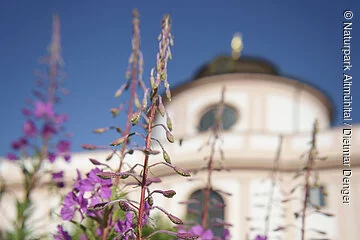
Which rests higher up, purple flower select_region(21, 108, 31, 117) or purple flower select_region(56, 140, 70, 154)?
purple flower select_region(21, 108, 31, 117)

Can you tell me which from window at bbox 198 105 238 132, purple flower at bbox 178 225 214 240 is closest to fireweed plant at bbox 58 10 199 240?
purple flower at bbox 178 225 214 240

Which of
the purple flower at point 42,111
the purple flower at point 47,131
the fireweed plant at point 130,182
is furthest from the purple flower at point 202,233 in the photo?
the purple flower at point 42,111

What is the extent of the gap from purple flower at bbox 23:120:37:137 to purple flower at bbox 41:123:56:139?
0.08 metres

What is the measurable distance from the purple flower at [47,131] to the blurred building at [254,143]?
33.9ft

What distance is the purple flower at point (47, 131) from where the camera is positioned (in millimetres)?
3928

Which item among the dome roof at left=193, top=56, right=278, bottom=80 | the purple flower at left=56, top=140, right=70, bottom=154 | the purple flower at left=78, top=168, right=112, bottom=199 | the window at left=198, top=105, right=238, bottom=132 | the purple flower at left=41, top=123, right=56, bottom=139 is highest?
Result: the dome roof at left=193, top=56, right=278, bottom=80

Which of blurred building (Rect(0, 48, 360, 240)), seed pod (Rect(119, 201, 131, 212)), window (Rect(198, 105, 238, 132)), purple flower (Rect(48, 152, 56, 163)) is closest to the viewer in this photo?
seed pod (Rect(119, 201, 131, 212))

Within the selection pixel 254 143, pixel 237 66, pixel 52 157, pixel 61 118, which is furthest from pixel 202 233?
pixel 237 66

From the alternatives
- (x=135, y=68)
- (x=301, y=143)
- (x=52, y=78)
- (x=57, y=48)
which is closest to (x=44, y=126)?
(x=52, y=78)

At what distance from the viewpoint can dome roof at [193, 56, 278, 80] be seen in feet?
66.7

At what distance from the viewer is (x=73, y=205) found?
2.13 meters

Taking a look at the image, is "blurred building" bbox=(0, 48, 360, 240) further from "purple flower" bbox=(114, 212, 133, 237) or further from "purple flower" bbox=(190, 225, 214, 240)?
"purple flower" bbox=(114, 212, 133, 237)

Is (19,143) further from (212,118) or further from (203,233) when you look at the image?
(212,118)

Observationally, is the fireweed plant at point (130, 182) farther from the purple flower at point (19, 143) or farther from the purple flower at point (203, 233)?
the purple flower at point (19, 143)
